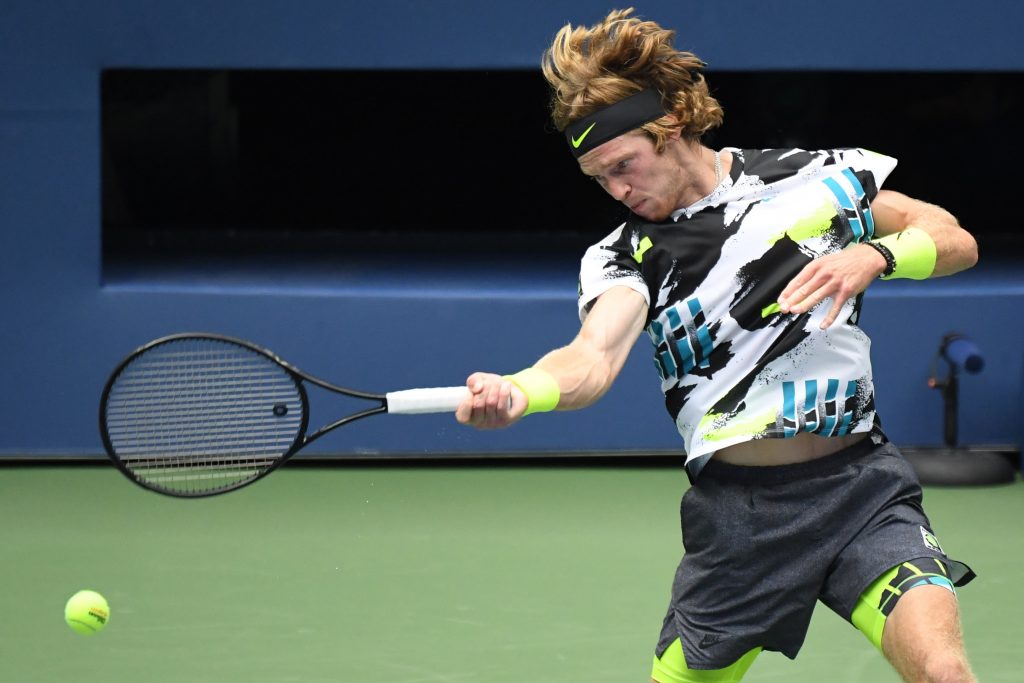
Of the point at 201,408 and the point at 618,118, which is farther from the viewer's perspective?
the point at 201,408

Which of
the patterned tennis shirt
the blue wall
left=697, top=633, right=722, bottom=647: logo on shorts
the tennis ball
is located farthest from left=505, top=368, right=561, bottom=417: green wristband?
the blue wall

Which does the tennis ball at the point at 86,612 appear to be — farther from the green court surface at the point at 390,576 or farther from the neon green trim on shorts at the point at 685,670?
the neon green trim on shorts at the point at 685,670

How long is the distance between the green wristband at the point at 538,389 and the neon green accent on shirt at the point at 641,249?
0.36 meters

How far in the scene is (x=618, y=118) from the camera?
9.55 feet

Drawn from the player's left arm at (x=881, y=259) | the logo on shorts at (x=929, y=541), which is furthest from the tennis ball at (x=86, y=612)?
the logo on shorts at (x=929, y=541)

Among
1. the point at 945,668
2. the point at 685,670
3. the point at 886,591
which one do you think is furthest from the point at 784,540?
the point at 945,668

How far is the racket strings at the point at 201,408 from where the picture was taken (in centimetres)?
404

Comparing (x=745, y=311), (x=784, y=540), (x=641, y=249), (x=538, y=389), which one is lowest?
(x=784, y=540)

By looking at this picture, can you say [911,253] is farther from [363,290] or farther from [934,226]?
[363,290]

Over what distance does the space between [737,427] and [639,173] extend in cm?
51

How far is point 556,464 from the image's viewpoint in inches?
250

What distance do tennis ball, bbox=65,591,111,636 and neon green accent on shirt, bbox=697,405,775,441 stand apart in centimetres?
187

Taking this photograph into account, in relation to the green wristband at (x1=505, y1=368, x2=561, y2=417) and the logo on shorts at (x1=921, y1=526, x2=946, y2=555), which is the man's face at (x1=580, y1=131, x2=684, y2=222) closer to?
the green wristband at (x1=505, y1=368, x2=561, y2=417)

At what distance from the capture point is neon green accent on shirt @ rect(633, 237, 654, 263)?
2.93 metres
